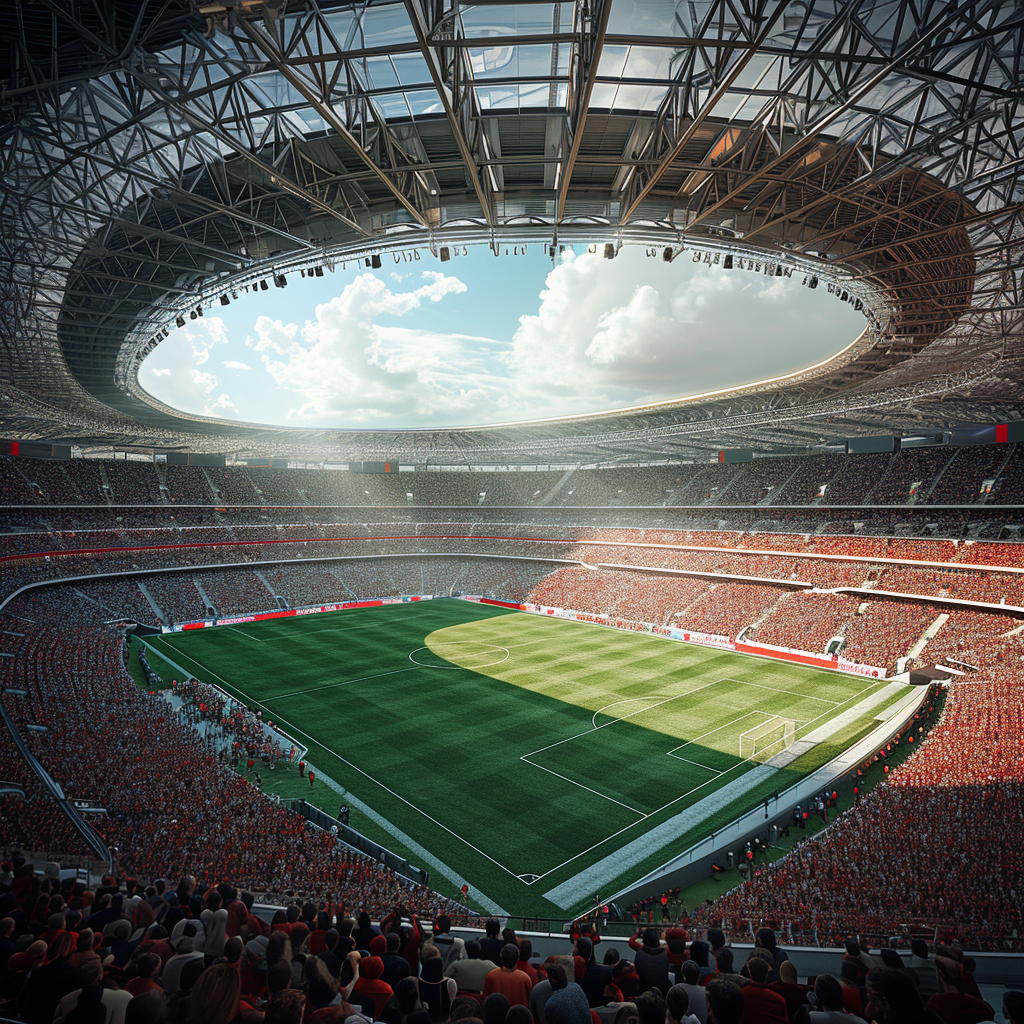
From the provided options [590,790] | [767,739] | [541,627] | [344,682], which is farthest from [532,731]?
[541,627]

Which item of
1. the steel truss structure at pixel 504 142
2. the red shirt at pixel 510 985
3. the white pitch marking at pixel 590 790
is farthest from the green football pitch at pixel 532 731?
the steel truss structure at pixel 504 142

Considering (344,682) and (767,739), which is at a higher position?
(767,739)

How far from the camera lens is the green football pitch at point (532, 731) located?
18266 millimetres

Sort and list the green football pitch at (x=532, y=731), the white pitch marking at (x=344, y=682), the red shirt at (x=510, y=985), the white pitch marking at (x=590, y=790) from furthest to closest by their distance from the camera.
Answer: the white pitch marking at (x=344, y=682) → the white pitch marking at (x=590, y=790) → the green football pitch at (x=532, y=731) → the red shirt at (x=510, y=985)

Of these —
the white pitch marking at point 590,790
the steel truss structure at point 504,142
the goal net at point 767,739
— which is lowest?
the white pitch marking at point 590,790

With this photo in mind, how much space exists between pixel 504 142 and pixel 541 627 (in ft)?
124

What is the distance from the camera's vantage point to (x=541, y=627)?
150 feet

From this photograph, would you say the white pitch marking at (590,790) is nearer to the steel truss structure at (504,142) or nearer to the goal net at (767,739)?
the goal net at (767,739)

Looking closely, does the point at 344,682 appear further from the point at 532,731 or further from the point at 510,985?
the point at 510,985

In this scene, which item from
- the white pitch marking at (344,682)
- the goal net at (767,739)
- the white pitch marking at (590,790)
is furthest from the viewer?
the white pitch marking at (344,682)

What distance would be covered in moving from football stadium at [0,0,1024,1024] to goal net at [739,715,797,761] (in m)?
0.21

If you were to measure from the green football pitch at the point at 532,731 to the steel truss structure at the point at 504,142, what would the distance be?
1688 cm

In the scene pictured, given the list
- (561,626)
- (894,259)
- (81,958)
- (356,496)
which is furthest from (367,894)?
(356,496)

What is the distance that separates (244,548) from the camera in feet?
183
